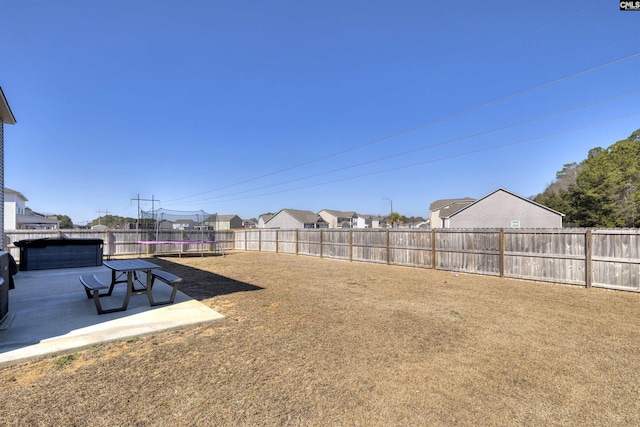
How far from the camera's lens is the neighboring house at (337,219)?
58125 millimetres

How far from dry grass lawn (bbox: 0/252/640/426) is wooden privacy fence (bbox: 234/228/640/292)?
2.36 meters

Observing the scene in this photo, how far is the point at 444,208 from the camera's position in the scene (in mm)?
36031

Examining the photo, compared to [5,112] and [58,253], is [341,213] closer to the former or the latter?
[58,253]

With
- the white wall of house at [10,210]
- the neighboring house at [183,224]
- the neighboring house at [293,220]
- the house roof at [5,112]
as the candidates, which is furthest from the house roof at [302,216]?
the house roof at [5,112]

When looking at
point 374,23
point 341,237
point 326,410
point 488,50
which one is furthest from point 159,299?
point 488,50

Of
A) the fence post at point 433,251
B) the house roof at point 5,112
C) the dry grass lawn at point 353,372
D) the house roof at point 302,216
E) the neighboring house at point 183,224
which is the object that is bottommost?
the dry grass lawn at point 353,372

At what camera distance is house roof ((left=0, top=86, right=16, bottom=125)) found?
7393mm

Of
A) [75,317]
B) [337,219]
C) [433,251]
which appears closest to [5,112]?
[75,317]

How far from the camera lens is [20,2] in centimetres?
720

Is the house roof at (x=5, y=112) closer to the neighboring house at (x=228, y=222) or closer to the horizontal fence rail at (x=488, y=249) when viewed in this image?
the horizontal fence rail at (x=488, y=249)

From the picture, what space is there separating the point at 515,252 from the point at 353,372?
312 inches

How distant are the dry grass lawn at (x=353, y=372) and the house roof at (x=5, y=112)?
7.82 m

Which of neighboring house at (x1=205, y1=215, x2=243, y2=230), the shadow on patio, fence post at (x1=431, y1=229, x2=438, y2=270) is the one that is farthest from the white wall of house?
fence post at (x1=431, y1=229, x2=438, y2=270)

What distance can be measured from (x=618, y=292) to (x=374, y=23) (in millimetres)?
11524
